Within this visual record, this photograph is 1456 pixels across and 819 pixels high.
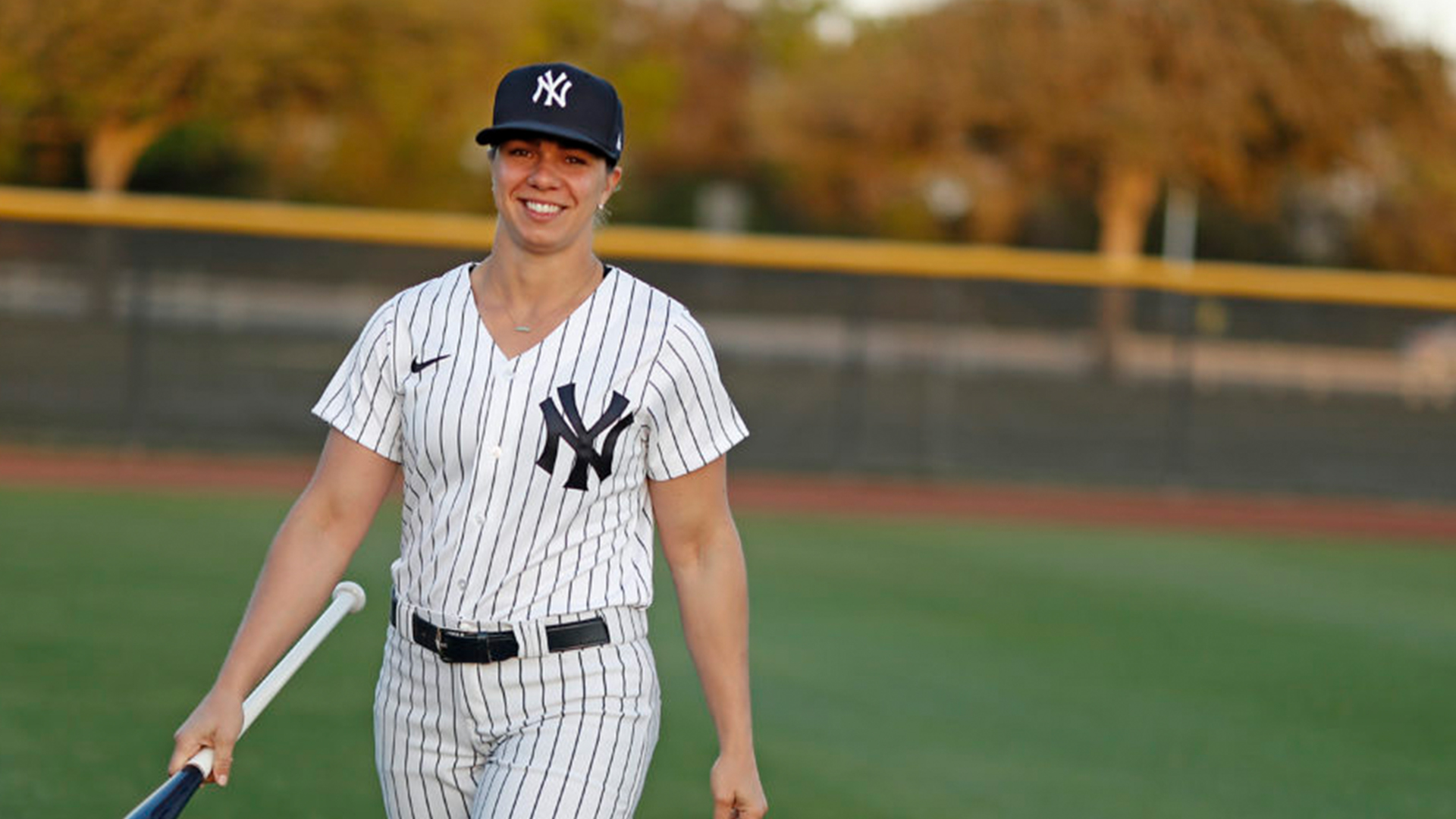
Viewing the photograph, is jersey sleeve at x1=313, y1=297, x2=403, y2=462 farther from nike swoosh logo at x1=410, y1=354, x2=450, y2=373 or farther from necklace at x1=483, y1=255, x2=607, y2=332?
necklace at x1=483, y1=255, x2=607, y2=332

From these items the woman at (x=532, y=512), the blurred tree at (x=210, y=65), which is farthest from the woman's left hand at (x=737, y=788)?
the blurred tree at (x=210, y=65)

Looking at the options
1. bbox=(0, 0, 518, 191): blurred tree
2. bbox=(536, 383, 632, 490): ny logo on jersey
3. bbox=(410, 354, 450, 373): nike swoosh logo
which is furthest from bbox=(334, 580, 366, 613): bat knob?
bbox=(0, 0, 518, 191): blurred tree

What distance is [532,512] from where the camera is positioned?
345cm

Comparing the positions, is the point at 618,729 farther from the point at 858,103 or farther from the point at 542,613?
the point at 858,103

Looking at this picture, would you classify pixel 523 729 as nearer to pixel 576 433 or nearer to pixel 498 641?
pixel 498 641

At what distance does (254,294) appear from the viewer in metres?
16.3

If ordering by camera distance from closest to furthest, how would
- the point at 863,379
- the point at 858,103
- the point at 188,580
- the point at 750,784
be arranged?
the point at 750,784 → the point at 188,580 → the point at 863,379 → the point at 858,103

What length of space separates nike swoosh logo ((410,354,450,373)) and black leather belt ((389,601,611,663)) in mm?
444

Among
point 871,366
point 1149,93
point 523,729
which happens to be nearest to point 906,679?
point 523,729

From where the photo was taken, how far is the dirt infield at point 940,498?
15.5 m

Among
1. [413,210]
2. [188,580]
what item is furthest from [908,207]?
[188,580]

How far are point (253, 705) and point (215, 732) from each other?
199 millimetres

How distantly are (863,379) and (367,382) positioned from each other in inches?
559

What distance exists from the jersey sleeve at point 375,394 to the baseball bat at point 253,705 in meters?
0.41
